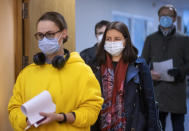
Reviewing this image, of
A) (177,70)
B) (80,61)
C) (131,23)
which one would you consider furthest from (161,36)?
(131,23)

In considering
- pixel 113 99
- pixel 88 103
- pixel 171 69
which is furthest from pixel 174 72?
pixel 88 103

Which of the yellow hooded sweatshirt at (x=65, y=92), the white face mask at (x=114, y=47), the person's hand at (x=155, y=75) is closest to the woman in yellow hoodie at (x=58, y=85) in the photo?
the yellow hooded sweatshirt at (x=65, y=92)

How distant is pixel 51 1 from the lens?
265cm

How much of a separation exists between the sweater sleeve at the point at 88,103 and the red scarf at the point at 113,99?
16.7 inches

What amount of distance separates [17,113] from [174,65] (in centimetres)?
206

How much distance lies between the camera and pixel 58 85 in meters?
1.58

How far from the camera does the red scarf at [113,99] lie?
2.04 meters

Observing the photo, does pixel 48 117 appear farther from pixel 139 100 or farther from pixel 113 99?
pixel 139 100

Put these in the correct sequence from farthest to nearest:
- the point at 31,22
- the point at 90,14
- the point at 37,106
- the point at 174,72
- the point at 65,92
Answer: the point at 90,14 < the point at 174,72 < the point at 31,22 < the point at 65,92 < the point at 37,106

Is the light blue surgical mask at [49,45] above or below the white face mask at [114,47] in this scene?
above

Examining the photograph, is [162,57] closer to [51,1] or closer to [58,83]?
[51,1]

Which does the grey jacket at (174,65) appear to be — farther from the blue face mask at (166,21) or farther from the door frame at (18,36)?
the door frame at (18,36)

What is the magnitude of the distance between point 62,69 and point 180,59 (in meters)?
1.90

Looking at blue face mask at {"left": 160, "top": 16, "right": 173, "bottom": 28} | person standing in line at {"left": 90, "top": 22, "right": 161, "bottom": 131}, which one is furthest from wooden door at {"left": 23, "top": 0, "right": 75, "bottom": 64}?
blue face mask at {"left": 160, "top": 16, "right": 173, "bottom": 28}
